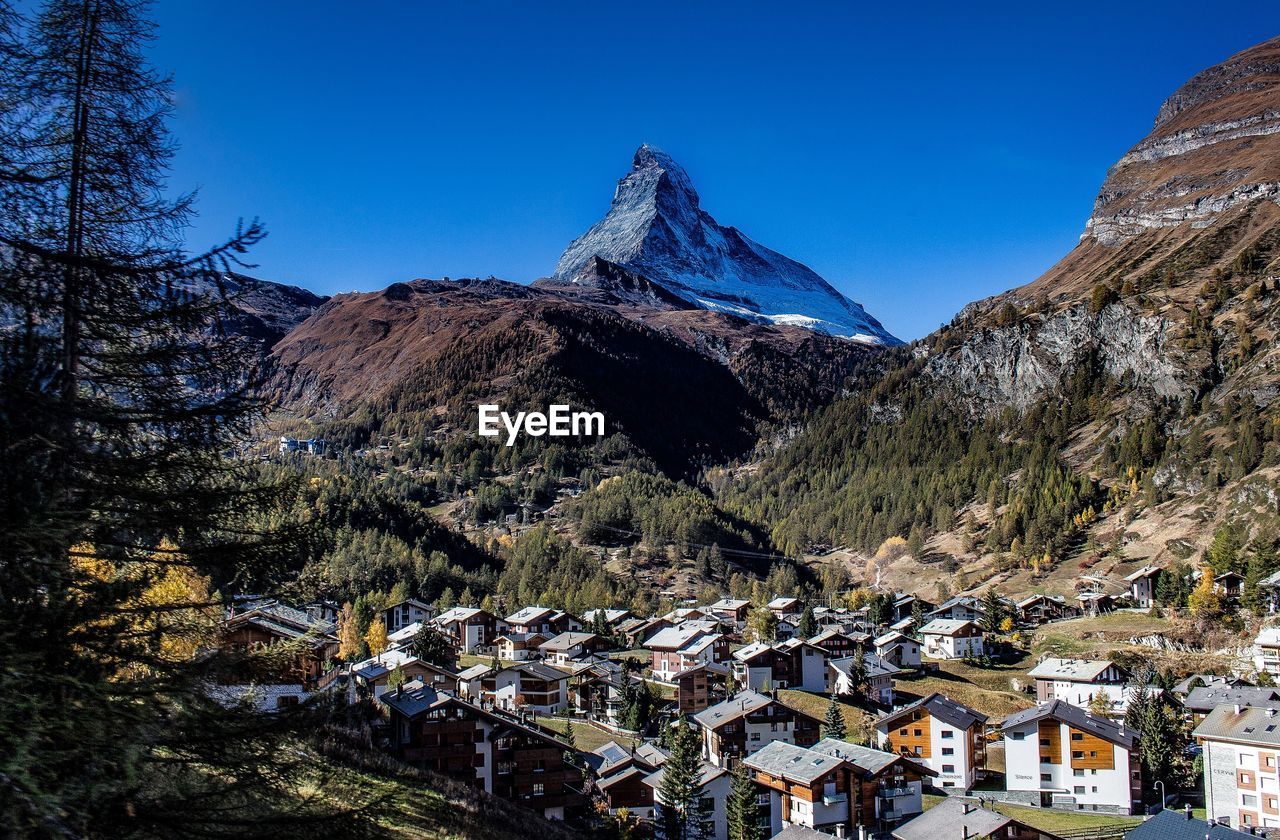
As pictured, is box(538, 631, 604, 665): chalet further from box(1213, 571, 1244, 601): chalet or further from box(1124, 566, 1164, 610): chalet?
A: box(1213, 571, 1244, 601): chalet

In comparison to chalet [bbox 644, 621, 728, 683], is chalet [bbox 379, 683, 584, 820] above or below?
above

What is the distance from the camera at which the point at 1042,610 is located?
327 feet

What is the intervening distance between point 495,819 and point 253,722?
66.9 feet

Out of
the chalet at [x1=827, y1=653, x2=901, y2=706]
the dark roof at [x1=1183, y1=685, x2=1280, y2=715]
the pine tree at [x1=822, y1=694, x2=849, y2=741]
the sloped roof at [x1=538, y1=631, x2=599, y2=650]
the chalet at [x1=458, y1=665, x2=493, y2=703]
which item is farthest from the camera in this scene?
the sloped roof at [x1=538, y1=631, x2=599, y2=650]

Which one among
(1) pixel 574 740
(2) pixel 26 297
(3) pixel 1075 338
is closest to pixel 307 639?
(2) pixel 26 297

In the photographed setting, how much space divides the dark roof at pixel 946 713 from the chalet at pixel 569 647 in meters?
32.7

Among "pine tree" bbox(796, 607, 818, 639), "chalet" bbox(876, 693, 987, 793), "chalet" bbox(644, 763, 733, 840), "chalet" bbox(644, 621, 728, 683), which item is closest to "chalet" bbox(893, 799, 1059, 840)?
"chalet" bbox(644, 763, 733, 840)

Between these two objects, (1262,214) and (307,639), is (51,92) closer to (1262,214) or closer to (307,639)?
(307,639)

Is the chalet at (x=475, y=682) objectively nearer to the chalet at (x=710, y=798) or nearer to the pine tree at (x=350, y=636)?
the pine tree at (x=350, y=636)

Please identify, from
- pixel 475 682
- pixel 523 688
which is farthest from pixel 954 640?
pixel 475 682

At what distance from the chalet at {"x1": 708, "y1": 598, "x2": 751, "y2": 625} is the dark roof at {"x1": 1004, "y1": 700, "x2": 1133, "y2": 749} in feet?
171

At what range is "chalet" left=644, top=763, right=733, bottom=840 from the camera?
45.4 meters

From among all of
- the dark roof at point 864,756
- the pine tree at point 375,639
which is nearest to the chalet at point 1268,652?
the dark roof at point 864,756

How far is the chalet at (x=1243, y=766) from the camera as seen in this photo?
46969mm
